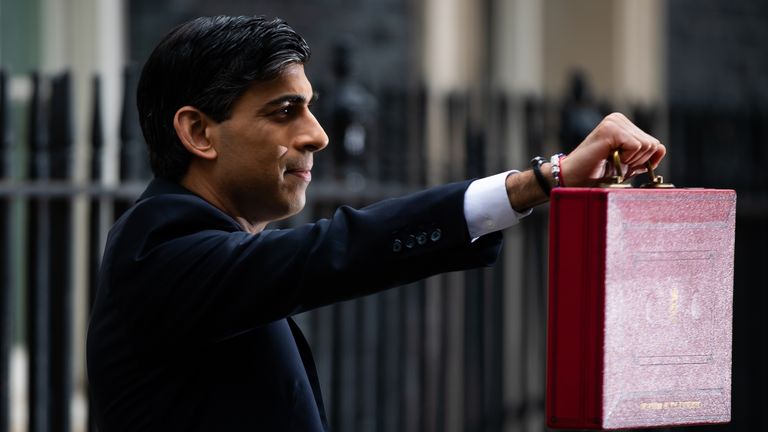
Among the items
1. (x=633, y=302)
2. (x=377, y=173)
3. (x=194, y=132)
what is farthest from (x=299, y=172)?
(x=377, y=173)

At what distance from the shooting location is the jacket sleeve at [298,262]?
202cm

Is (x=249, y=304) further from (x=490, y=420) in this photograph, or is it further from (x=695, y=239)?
(x=490, y=420)

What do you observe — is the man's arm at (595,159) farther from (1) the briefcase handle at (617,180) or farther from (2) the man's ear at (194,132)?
(2) the man's ear at (194,132)

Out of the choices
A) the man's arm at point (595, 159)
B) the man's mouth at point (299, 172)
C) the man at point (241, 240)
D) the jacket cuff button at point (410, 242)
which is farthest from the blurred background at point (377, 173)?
the man's arm at point (595, 159)

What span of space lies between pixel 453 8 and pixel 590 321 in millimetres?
5823

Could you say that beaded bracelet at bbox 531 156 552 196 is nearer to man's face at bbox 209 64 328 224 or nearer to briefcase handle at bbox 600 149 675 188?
briefcase handle at bbox 600 149 675 188

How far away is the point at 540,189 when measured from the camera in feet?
6.59

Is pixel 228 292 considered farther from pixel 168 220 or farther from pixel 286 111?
pixel 286 111

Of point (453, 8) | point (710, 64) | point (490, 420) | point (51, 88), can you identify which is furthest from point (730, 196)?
point (710, 64)

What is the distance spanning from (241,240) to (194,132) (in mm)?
295

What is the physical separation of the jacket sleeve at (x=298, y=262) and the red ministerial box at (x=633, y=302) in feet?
0.61

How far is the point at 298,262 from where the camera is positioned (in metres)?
2.02

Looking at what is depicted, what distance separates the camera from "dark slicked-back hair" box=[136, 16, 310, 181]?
2.22m

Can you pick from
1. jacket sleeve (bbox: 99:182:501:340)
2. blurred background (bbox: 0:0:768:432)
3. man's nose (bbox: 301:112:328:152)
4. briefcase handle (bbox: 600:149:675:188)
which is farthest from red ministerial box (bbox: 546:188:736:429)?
blurred background (bbox: 0:0:768:432)
